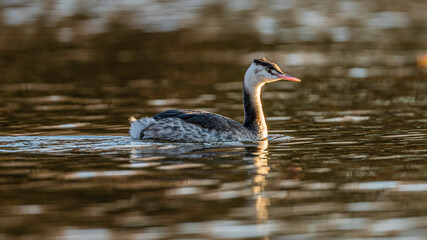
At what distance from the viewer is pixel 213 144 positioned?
48.3 ft

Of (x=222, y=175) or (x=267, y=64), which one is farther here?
(x=267, y=64)

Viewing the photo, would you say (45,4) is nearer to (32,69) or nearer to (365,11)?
(365,11)

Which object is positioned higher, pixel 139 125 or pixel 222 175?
pixel 139 125

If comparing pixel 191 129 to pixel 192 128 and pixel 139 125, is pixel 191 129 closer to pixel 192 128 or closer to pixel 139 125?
pixel 192 128

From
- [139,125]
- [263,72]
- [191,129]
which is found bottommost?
[191,129]

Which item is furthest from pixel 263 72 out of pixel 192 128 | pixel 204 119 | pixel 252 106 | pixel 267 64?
pixel 192 128

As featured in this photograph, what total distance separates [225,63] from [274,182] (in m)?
14.1

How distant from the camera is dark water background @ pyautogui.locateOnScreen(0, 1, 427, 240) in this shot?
31.6ft

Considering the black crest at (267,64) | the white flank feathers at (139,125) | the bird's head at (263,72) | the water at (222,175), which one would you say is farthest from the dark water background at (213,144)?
the black crest at (267,64)

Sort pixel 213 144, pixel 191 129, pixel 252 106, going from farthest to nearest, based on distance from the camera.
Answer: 1. pixel 252 106
2. pixel 191 129
3. pixel 213 144

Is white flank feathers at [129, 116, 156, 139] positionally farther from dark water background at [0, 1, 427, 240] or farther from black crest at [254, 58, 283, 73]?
black crest at [254, 58, 283, 73]

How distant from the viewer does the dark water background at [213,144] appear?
964cm

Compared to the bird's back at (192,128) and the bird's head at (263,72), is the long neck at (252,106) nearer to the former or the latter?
the bird's head at (263,72)

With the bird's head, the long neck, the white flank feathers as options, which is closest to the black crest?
the bird's head
